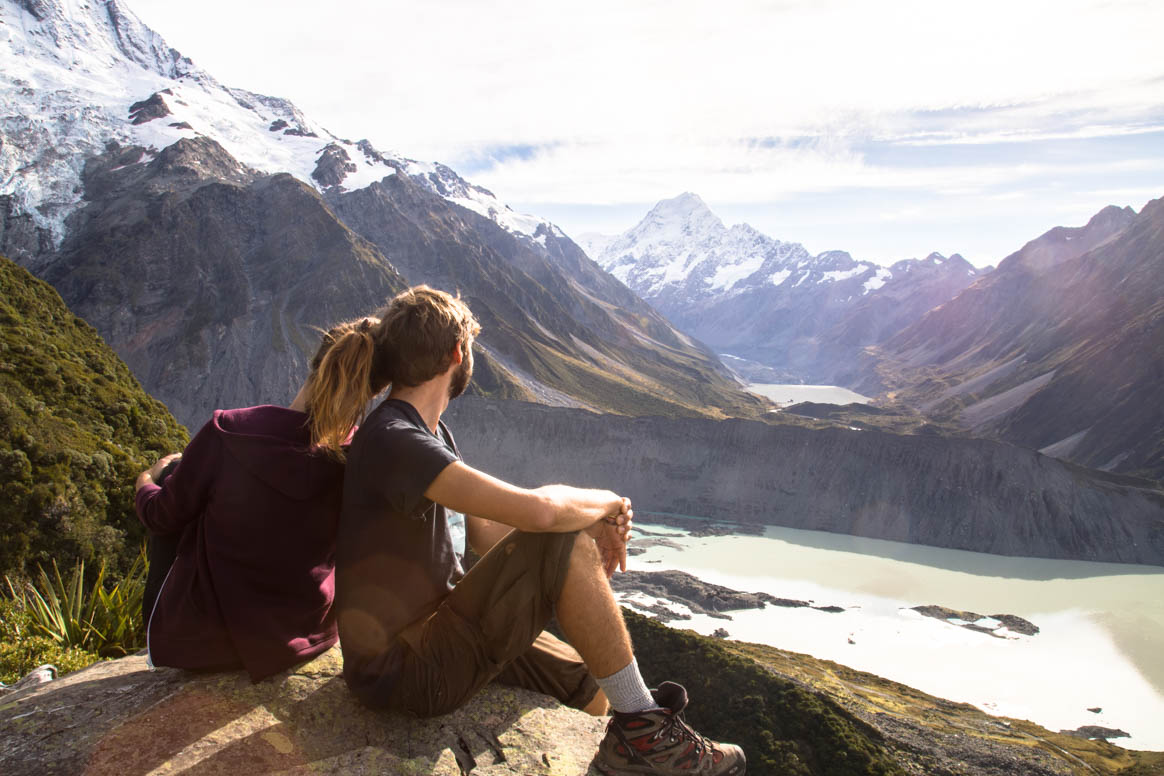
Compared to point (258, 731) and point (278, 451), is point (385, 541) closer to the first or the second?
point (278, 451)

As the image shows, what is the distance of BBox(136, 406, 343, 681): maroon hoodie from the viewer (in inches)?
150

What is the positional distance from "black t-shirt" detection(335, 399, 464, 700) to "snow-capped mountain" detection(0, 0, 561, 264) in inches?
3943

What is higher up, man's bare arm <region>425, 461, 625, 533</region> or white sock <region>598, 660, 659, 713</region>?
man's bare arm <region>425, 461, 625, 533</region>

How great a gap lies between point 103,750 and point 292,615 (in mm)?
990

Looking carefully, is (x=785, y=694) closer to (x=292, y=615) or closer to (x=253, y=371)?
(x=292, y=615)

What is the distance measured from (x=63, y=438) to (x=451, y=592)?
11.4 metres

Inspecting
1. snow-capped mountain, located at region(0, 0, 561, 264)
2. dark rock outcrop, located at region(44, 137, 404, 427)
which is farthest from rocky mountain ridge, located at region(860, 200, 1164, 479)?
snow-capped mountain, located at region(0, 0, 561, 264)

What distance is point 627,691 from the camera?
402cm

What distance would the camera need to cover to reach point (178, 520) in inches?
157

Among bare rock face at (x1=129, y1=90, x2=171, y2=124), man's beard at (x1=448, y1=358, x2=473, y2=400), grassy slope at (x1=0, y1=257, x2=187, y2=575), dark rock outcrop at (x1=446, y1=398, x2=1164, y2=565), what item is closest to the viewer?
man's beard at (x1=448, y1=358, x2=473, y2=400)

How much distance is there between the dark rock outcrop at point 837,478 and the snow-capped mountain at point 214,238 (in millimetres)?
13587

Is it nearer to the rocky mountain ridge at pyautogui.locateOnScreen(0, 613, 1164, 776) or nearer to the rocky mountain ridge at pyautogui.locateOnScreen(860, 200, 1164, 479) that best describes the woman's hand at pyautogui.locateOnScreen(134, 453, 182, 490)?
the rocky mountain ridge at pyautogui.locateOnScreen(0, 613, 1164, 776)

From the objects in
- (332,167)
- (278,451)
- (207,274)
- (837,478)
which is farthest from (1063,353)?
(278,451)

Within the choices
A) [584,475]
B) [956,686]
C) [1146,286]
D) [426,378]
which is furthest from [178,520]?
[1146,286]
